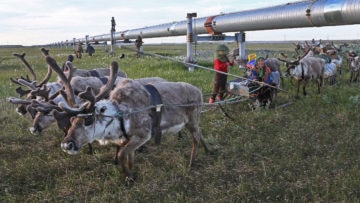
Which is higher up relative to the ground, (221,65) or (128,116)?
(221,65)

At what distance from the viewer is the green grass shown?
16.9 feet

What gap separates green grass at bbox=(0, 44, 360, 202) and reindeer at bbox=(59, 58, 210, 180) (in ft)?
1.65

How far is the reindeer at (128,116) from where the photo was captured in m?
4.94

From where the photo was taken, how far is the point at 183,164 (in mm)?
6328

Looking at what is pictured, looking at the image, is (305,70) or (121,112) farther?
(305,70)

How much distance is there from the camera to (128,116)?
5.32 meters

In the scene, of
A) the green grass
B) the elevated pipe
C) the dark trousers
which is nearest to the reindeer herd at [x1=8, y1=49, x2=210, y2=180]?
the green grass

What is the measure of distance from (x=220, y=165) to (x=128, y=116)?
185cm

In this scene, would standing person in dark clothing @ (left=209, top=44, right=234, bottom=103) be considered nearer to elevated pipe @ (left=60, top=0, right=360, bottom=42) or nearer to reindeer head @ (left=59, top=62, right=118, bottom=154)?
elevated pipe @ (left=60, top=0, right=360, bottom=42)

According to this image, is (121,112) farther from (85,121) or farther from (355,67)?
(355,67)

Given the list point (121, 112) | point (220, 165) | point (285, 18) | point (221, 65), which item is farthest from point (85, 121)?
point (285, 18)

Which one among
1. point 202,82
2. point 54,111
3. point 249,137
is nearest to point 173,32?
point 202,82

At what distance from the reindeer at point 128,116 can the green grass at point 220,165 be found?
504mm

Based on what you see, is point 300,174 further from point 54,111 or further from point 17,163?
point 17,163
